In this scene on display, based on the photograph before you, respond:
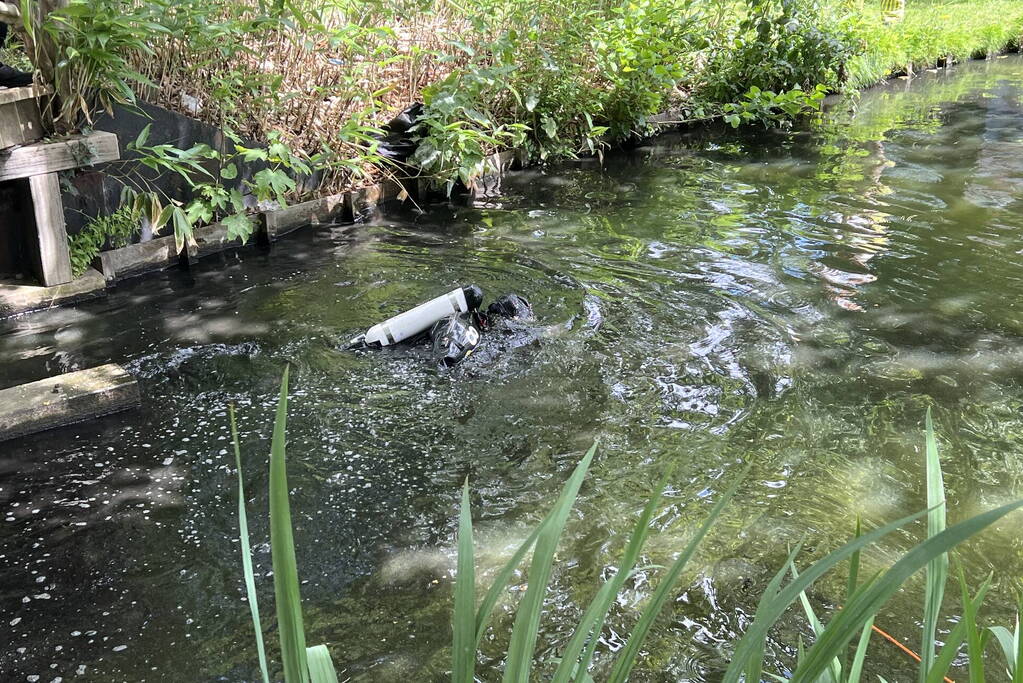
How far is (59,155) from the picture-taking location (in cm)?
515

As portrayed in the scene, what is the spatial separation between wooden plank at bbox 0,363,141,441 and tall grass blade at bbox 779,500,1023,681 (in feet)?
11.7

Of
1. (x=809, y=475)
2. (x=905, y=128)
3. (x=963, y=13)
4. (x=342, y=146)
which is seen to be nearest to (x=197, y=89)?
(x=342, y=146)

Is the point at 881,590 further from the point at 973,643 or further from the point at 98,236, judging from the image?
the point at 98,236

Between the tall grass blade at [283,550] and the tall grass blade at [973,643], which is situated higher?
the tall grass blade at [283,550]

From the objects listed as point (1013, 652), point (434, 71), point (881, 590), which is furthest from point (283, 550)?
point (434, 71)

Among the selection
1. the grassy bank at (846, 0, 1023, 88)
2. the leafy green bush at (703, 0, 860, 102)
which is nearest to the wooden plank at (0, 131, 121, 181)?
the leafy green bush at (703, 0, 860, 102)

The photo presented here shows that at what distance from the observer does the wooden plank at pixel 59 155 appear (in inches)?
197

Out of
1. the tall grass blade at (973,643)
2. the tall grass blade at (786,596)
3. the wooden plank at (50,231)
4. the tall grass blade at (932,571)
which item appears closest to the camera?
the tall grass blade at (786,596)

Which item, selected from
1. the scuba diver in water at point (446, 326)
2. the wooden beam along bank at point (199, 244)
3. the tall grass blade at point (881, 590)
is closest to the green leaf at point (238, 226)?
the wooden beam along bank at point (199, 244)

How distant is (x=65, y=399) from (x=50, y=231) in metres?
1.82

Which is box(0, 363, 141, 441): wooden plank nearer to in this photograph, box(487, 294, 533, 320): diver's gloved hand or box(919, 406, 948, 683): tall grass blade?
box(487, 294, 533, 320): diver's gloved hand

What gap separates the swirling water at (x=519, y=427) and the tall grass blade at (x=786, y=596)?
2.53 feet

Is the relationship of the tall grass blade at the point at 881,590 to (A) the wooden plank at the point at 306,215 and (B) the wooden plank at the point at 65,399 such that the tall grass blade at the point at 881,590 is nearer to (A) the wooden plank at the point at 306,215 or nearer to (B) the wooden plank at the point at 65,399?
(B) the wooden plank at the point at 65,399

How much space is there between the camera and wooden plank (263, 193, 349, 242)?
6.57 meters
